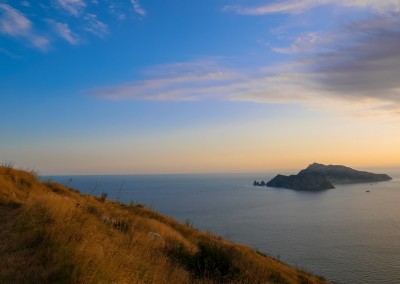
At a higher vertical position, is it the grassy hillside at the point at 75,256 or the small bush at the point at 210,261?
the grassy hillside at the point at 75,256

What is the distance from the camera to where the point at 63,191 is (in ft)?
73.8

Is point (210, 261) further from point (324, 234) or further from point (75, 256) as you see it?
point (324, 234)

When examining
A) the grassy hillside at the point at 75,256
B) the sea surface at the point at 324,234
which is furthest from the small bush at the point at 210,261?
the sea surface at the point at 324,234

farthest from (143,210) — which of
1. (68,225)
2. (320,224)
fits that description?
(320,224)

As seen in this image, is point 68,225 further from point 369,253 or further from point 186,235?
point 369,253

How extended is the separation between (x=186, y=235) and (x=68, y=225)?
17.5 meters

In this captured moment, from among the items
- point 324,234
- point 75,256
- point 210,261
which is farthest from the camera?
point 324,234

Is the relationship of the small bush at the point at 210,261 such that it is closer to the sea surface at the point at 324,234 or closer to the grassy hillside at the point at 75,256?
the grassy hillside at the point at 75,256

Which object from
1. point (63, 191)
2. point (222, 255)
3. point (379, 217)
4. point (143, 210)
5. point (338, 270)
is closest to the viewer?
point (222, 255)

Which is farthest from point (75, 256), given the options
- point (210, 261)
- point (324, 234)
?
point (324, 234)

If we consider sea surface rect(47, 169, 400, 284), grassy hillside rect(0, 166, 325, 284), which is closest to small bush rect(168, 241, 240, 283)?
grassy hillside rect(0, 166, 325, 284)

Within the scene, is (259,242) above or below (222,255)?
below

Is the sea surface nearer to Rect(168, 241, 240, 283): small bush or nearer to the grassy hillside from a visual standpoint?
Rect(168, 241, 240, 283): small bush

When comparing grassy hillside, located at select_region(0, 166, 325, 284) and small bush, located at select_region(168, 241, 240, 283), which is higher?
grassy hillside, located at select_region(0, 166, 325, 284)
